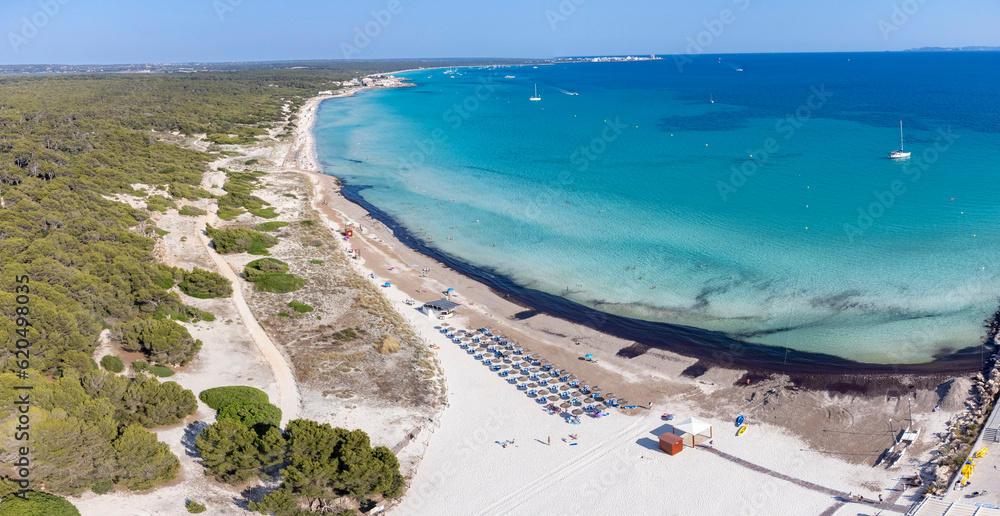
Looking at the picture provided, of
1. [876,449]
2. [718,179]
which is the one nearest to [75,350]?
[876,449]

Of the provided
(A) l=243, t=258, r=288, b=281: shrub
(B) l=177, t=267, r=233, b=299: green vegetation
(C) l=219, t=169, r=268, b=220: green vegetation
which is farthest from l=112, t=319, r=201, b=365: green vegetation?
(C) l=219, t=169, r=268, b=220: green vegetation

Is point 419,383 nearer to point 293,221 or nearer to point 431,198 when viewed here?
point 293,221

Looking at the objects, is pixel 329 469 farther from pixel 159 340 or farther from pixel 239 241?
pixel 239 241

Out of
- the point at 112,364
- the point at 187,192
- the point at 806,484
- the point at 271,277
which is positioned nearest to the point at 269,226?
the point at 187,192

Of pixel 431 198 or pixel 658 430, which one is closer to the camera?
pixel 658 430

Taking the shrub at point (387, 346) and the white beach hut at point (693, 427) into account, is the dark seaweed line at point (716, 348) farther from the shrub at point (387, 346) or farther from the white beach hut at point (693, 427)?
the shrub at point (387, 346)

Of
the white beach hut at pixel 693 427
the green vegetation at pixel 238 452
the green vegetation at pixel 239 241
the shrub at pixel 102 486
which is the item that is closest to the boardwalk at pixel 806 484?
the white beach hut at pixel 693 427

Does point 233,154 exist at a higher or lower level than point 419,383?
higher
